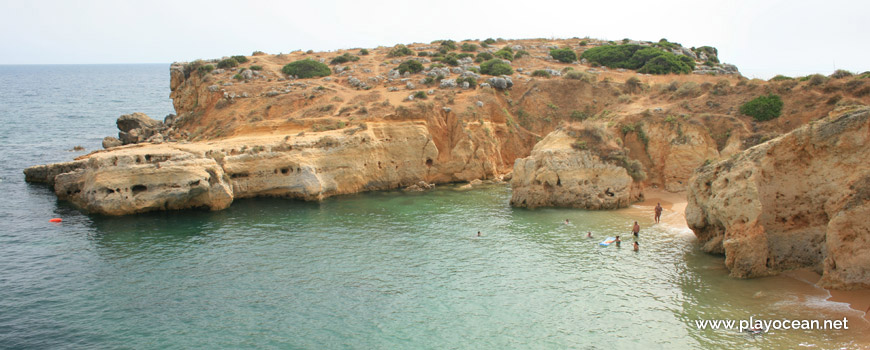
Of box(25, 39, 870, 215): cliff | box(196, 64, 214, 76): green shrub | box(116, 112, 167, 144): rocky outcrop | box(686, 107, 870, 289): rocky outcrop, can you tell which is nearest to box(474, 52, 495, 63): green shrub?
box(25, 39, 870, 215): cliff

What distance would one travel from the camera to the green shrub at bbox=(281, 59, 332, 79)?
54.9 m

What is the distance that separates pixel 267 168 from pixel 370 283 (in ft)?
56.1

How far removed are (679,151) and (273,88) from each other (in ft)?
114

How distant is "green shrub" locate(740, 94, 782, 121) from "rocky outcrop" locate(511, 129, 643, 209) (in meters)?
10.2

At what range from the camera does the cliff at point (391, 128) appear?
33.1m

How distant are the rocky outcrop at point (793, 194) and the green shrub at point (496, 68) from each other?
1434 inches

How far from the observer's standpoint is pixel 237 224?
3039 centimetres

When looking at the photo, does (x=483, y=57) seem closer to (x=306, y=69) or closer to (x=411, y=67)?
(x=411, y=67)

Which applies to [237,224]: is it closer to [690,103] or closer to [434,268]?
[434,268]

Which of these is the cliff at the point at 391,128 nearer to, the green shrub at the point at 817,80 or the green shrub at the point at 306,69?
the green shrub at the point at 817,80

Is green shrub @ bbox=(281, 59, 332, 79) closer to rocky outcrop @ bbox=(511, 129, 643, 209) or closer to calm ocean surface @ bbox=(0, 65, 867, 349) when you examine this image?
calm ocean surface @ bbox=(0, 65, 867, 349)

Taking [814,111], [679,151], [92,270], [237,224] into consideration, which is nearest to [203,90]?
[237,224]

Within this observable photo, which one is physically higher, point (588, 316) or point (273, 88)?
point (273, 88)

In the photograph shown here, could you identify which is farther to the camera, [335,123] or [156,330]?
[335,123]
